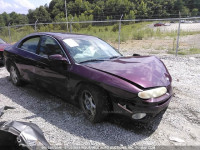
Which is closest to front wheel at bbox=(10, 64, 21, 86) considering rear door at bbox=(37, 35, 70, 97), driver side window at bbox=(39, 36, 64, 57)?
rear door at bbox=(37, 35, 70, 97)

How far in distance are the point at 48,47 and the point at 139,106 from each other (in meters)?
2.31

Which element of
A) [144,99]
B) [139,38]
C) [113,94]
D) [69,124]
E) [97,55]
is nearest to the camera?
[144,99]

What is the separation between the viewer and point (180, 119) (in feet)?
10.6

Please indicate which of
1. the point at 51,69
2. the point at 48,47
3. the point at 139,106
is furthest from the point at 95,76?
the point at 48,47

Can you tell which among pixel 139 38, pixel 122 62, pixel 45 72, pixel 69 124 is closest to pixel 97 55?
pixel 122 62

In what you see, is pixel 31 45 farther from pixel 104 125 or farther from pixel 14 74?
pixel 104 125

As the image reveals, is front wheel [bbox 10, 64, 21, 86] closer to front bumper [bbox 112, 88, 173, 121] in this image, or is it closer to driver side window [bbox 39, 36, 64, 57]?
driver side window [bbox 39, 36, 64, 57]

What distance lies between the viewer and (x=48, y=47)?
3.85 metres

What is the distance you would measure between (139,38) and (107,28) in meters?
3.47

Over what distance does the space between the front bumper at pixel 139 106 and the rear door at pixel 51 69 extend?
3.75ft

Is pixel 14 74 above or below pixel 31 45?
below

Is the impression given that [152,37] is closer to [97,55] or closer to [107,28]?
[107,28]

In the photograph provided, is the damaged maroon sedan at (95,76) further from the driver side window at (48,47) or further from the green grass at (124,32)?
the green grass at (124,32)

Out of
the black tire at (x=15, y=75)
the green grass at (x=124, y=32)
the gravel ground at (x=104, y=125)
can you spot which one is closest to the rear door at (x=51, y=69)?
the gravel ground at (x=104, y=125)
